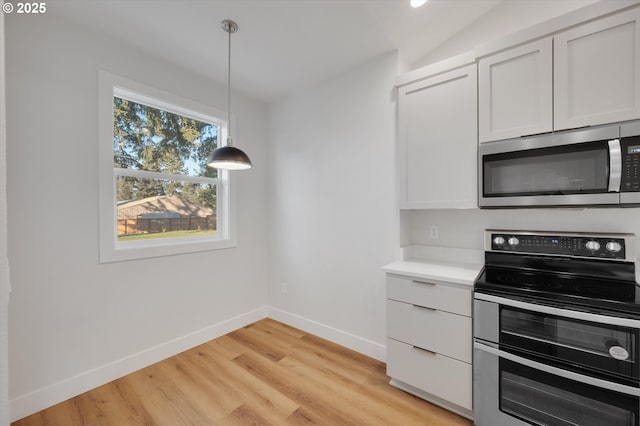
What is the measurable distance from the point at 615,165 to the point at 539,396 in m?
1.31

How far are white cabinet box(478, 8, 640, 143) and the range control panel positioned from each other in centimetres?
69

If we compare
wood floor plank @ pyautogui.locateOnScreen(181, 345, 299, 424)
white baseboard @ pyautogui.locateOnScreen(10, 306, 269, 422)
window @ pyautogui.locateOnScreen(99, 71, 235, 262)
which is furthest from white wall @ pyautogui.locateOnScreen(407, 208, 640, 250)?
white baseboard @ pyautogui.locateOnScreen(10, 306, 269, 422)

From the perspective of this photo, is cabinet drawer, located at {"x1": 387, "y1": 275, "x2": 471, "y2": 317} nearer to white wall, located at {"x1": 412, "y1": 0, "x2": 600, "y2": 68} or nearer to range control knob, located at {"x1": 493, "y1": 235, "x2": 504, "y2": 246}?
range control knob, located at {"x1": 493, "y1": 235, "x2": 504, "y2": 246}

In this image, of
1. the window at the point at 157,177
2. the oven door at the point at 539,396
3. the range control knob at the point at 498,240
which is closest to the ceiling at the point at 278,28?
the window at the point at 157,177

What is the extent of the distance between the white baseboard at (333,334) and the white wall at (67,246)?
1.05 metres

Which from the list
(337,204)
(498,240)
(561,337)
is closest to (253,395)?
(337,204)

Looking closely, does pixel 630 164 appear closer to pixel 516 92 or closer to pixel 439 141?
pixel 516 92

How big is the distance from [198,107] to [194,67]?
35 cm

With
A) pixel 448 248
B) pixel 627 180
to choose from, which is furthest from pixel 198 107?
pixel 627 180

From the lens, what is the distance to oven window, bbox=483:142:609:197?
156cm

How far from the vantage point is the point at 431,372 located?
6.12 ft

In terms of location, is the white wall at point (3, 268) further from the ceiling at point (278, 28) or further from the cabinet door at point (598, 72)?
the cabinet door at point (598, 72)

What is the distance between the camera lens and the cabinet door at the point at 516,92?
1685 millimetres

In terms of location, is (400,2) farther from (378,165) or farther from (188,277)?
(188,277)
